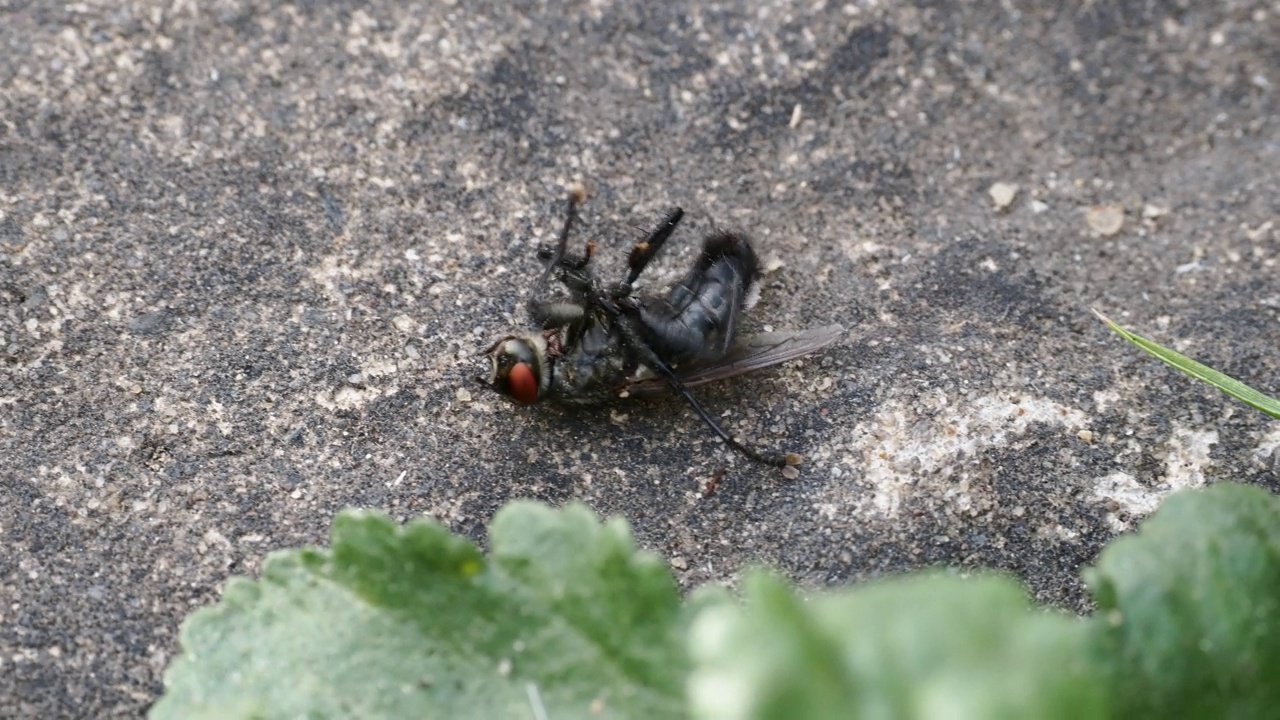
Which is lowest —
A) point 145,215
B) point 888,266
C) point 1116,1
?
point 145,215

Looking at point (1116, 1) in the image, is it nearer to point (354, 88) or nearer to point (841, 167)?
point (841, 167)

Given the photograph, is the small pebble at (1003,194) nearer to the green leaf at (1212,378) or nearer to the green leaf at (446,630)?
the green leaf at (1212,378)

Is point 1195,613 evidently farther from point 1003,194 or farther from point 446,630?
point 1003,194

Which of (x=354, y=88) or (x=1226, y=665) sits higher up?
(x=1226, y=665)

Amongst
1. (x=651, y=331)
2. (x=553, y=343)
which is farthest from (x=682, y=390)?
(x=553, y=343)

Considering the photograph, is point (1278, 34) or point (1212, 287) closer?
point (1212, 287)

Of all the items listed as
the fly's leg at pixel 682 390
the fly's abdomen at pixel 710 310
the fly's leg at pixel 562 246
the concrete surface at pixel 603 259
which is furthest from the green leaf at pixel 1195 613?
the fly's leg at pixel 562 246

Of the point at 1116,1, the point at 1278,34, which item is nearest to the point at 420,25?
the point at 1116,1

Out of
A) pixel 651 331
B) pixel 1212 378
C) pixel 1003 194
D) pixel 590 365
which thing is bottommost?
pixel 590 365
